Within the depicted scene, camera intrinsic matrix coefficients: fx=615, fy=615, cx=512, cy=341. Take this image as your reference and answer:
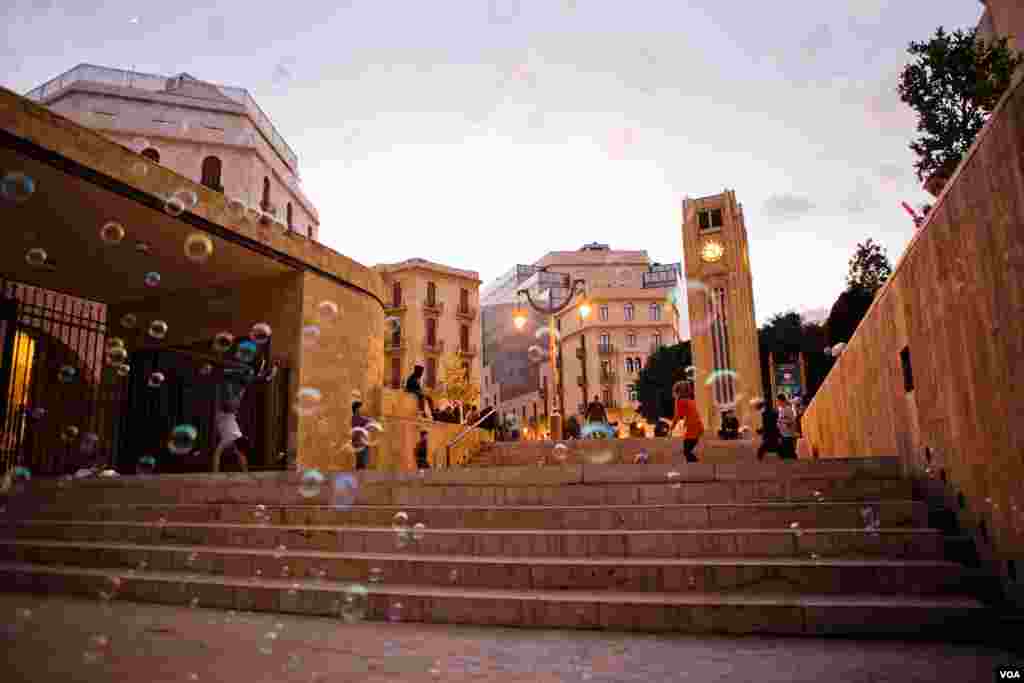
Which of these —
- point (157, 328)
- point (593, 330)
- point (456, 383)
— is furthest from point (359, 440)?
Result: point (593, 330)

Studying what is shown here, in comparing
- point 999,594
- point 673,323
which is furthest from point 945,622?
point 673,323

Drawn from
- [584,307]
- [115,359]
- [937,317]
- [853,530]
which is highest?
[584,307]

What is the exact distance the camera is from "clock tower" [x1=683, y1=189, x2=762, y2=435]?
3812cm

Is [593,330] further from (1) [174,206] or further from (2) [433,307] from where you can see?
(1) [174,206]

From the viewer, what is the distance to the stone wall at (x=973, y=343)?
3.68m

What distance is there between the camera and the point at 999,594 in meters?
4.09

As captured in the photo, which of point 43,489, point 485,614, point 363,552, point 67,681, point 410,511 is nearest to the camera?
point 67,681

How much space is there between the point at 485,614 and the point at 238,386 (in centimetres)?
911

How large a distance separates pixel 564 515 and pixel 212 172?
30243mm

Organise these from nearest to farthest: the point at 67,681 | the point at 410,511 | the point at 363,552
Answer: the point at 67,681 → the point at 363,552 → the point at 410,511

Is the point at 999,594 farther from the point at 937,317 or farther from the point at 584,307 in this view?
the point at 584,307

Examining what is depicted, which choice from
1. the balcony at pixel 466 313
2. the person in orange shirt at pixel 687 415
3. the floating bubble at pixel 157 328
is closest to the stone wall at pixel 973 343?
the person in orange shirt at pixel 687 415

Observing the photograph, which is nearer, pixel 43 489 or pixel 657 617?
pixel 657 617

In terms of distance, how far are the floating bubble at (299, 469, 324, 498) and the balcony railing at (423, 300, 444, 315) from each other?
1506 inches
